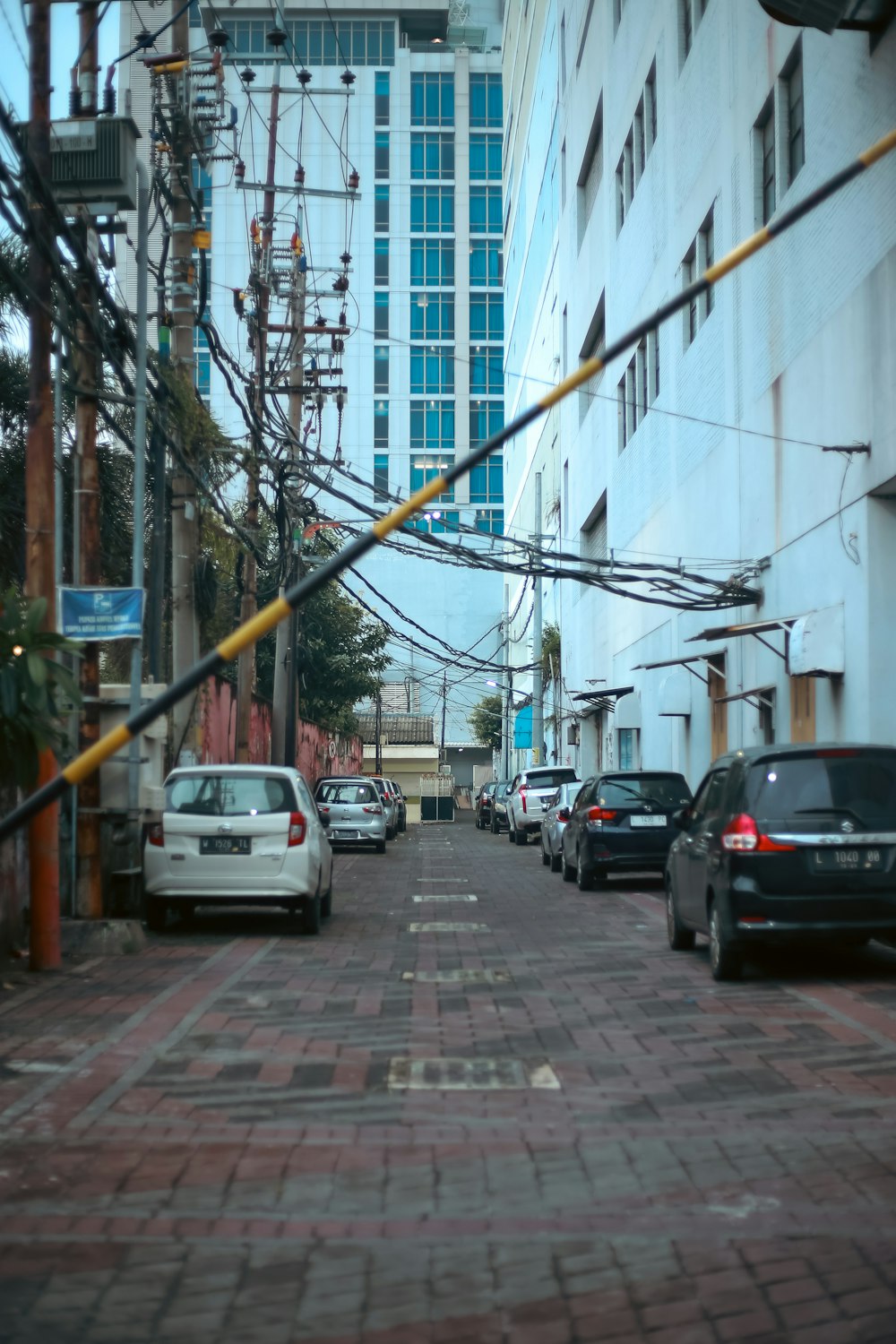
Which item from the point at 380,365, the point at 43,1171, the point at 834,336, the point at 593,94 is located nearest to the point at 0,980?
the point at 43,1171

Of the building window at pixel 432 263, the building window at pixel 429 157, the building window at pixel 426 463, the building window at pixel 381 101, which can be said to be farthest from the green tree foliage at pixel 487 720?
the building window at pixel 381 101

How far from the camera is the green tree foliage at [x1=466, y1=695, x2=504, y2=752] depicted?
93.8 metres

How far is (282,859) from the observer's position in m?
14.7

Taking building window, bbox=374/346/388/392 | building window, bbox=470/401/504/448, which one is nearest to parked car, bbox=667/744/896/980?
building window, bbox=374/346/388/392

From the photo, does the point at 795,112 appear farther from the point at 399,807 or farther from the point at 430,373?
the point at 430,373

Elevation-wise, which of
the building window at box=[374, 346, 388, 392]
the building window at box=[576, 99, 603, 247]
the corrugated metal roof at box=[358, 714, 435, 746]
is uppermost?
the building window at box=[374, 346, 388, 392]

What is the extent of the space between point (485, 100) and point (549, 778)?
83276 mm

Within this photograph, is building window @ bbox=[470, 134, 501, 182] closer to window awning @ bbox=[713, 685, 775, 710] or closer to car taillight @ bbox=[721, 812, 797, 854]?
window awning @ bbox=[713, 685, 775, 710]

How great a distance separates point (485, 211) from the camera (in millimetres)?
106500

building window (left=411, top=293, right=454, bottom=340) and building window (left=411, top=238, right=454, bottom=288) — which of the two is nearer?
building window (left=411, top=293, right=454, bottom=340)

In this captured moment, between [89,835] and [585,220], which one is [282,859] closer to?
[89,835]

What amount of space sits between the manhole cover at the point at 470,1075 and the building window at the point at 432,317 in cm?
9810

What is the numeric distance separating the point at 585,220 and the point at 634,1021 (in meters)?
37.9

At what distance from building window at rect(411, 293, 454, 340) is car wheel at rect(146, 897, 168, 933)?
9151cm
